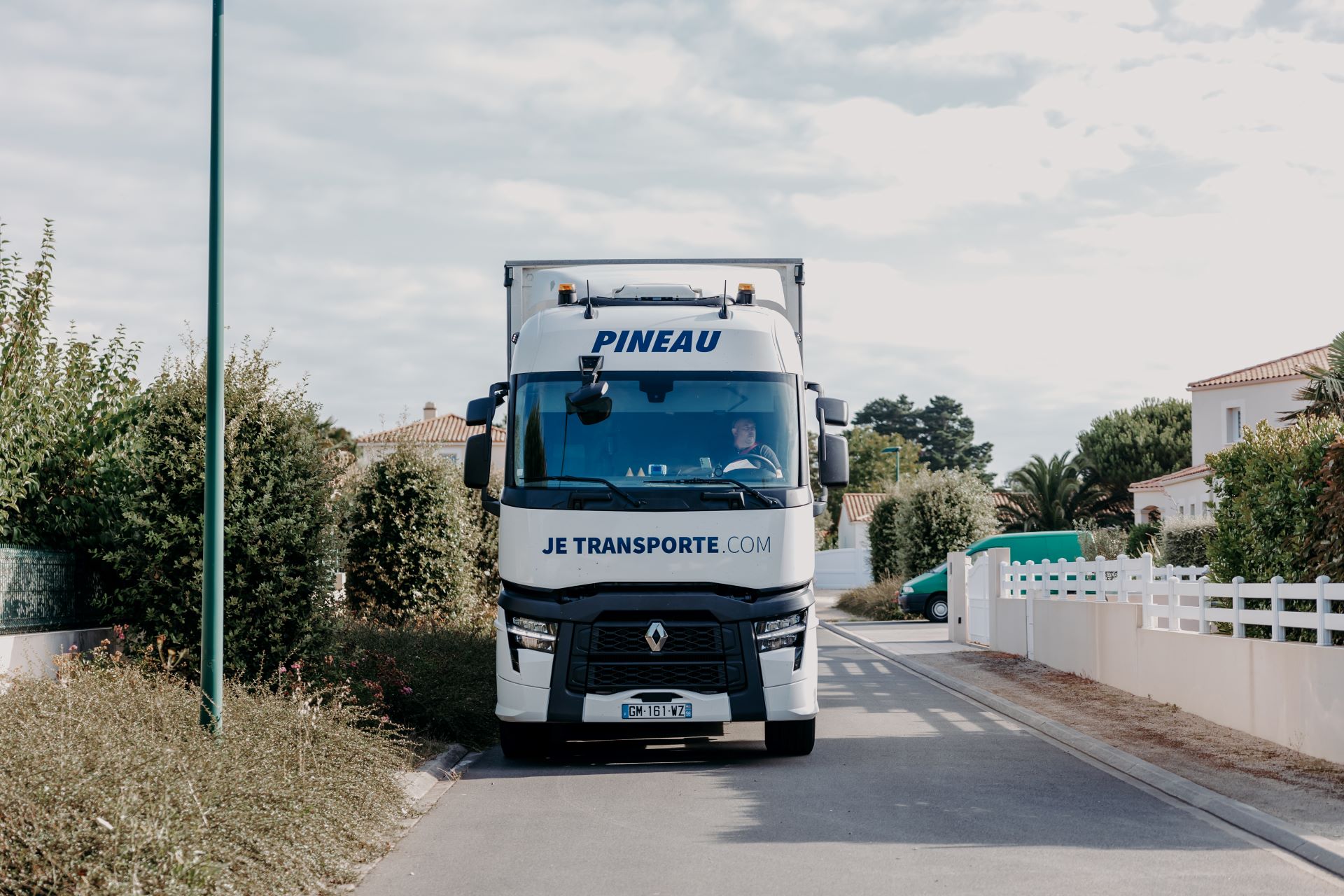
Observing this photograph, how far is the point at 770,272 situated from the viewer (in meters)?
13.0

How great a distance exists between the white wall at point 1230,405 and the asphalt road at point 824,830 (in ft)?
163

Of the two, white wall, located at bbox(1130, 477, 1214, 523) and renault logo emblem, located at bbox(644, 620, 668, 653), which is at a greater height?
white wall, located at bbox(1130, 477, 1214, 523)

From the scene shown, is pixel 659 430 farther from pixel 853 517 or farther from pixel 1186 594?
pixel 853 517

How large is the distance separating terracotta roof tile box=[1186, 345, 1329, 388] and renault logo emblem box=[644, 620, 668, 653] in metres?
51.8

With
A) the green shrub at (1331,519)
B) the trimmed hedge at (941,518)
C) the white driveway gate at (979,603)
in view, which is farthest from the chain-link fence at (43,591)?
the trimmed hedge at (941,518)

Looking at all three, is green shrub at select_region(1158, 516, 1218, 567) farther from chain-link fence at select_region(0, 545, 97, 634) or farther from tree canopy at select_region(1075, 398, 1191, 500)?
tree canopy at select_region(1075, 398, 1191, 500)

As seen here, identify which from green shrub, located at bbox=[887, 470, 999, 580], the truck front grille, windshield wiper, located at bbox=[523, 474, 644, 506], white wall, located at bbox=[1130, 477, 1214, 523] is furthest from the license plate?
white wall, located at bbox=[1130, 477, 1214, 523]

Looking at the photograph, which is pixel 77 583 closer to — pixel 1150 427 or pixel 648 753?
pixel 648 753

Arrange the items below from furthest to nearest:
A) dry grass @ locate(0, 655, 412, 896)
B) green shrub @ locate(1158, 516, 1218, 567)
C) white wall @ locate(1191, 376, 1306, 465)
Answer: white wall @ locate(1191, 376, 1306, 465) → green shrub @ locate(1158, 516, 1218, 567) → dry grass @ locate(0, 655, 412, 896)

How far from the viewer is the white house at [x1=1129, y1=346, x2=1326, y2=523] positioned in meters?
56.7

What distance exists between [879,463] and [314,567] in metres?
103

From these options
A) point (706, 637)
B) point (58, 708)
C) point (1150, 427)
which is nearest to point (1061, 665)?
point (706, 637)

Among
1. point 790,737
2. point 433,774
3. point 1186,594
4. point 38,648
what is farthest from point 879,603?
point 38,648

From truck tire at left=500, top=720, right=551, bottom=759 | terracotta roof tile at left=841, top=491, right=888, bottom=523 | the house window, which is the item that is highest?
the house window
